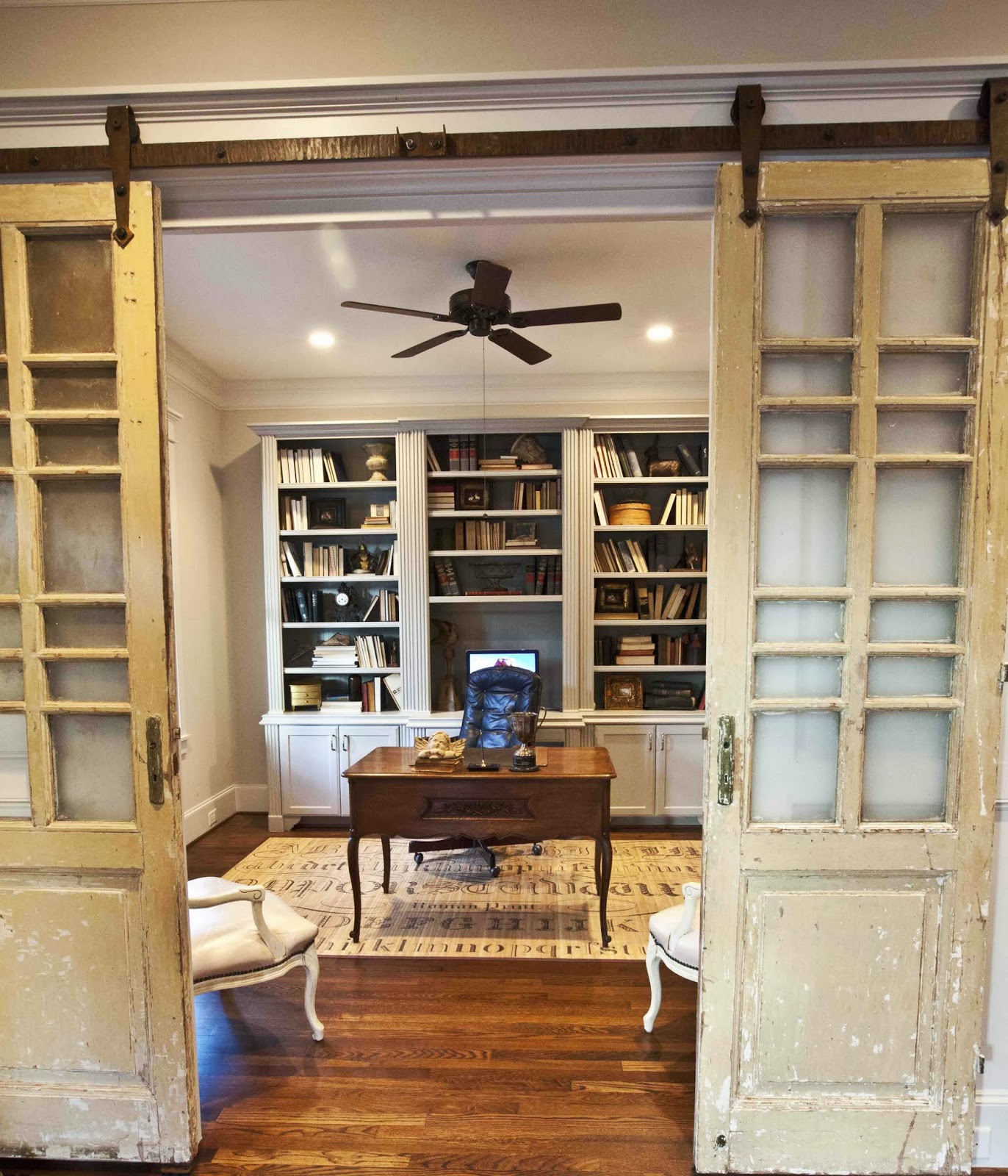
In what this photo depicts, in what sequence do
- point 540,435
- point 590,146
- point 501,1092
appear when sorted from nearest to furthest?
point 590,146, point 501,1092, point 540,435

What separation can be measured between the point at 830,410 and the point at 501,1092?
2.19 metres

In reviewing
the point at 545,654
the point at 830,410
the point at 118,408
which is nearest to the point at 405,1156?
the point at 118,408

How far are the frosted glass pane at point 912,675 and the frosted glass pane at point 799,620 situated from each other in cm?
14

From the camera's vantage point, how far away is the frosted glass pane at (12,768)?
162 cm

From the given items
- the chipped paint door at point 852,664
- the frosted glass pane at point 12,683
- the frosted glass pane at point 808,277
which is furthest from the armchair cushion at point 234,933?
the frosted glass pane at point 808,277

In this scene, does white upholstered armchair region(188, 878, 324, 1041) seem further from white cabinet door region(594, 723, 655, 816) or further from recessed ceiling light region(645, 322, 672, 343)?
recessed ceiling light region(645, 322, 672, 343)

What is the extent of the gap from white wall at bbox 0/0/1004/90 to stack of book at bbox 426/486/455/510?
2.83 metres

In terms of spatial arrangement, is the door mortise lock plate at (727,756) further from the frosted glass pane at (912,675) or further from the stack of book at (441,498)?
the stack of book at (441,498)

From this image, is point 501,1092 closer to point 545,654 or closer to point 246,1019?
point 246,1019

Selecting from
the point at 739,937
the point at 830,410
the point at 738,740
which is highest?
the point at 830,410

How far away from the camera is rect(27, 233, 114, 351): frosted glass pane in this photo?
1.55 m

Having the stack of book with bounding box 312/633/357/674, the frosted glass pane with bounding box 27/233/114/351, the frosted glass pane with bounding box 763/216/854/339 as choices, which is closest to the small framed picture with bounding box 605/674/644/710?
the stack of book with bounding box 312/633/357/674

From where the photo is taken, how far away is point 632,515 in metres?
4.25

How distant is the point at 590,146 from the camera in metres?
1.47
